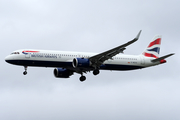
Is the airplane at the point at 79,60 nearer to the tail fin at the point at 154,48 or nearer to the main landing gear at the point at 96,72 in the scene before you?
the main landing gear at the point at 96,72

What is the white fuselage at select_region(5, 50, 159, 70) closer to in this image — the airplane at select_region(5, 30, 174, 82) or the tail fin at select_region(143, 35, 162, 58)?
the airplane at select_region(5, 30, 174, 82)

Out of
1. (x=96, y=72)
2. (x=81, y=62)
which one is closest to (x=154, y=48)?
(x=96, y=72)

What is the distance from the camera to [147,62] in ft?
214

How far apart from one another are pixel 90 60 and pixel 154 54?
49.4 ft

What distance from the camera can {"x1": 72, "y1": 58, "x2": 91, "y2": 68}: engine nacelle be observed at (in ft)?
188

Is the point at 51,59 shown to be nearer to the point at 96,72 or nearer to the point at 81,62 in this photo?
the point at 81,62

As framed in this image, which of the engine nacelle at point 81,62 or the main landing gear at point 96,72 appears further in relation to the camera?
the main landing gear at point 96,72

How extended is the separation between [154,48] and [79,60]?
58.4ft

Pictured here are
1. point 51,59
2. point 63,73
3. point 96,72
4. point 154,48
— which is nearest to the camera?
point 51,59

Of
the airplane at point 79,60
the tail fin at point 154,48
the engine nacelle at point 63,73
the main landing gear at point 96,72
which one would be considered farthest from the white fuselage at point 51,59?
the tail fin at point 154,48

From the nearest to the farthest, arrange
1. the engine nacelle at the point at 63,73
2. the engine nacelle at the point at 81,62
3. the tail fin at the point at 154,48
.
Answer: the engine nacelle at the point at 81,62 < the engine nacelle at the point at 63,73 < the tail fin at the point at 154,48

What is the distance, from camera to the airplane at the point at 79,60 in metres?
56.6

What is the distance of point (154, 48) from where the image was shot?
6894cm

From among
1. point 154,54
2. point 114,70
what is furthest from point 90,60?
point 154,54
